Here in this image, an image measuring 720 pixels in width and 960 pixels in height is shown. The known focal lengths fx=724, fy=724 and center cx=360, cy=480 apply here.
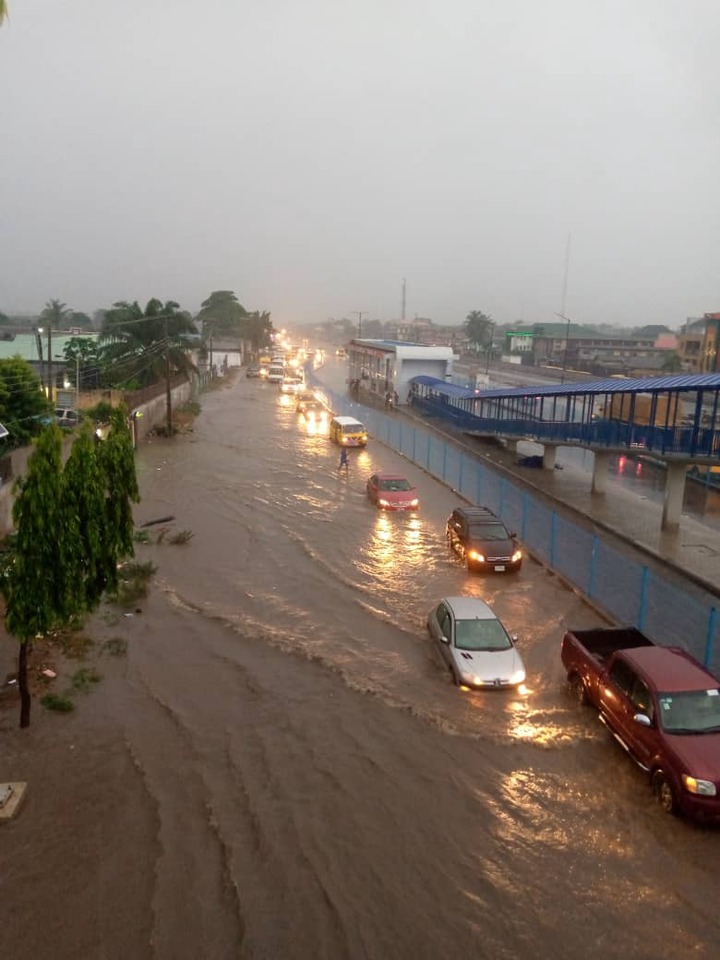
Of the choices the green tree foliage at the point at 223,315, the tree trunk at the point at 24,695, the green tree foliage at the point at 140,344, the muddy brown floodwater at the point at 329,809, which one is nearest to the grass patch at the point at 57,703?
the muddy brown floodwater at the point at 329,809

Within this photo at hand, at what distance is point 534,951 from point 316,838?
276 cm

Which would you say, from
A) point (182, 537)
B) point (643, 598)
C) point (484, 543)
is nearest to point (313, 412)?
point (182, 537)

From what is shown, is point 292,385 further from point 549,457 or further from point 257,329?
point 257,329

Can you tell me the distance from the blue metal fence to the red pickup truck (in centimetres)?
252

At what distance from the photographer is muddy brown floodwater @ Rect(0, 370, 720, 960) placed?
23.6 feet

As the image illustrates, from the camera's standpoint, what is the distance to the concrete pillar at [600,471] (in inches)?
1162

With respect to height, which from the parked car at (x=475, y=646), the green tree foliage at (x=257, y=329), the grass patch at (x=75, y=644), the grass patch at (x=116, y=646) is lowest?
the grass patch at (x=116, y=646)

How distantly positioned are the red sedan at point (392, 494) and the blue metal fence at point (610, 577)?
9.41ft

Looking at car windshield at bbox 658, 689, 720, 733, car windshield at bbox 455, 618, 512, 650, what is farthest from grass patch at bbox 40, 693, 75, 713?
car windshield at bbox 658, 689, 720, 733

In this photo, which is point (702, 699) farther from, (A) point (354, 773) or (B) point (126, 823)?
(B) point (126, 823)

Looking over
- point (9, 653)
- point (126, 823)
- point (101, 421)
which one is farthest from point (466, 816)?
point (101, 421)

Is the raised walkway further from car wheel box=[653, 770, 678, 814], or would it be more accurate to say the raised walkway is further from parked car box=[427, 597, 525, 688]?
car wheel box=[653, 770, 678, 814]

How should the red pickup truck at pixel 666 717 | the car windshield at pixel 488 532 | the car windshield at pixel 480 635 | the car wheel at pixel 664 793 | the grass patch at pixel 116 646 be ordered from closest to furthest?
the red pickup truck at pixel 666 717, the car wheel at pixel 664 793, the car windshield at pixel 480 635, the grass patch at pixel 116 646, the car windshield at pixel 488 532

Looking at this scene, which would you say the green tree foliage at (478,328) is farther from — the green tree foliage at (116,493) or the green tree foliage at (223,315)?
the green tree foliage at (116,493)
